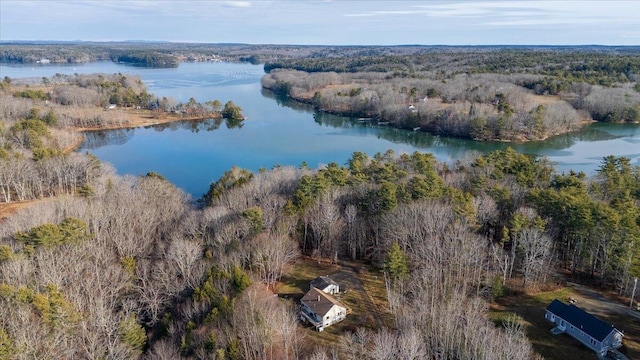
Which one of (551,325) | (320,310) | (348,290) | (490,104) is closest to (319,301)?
(320,310)

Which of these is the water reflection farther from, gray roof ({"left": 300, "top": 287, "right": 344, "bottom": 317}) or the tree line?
gray roof ({"left": 300, "top": 287, "right": 344, "bottom": 317})

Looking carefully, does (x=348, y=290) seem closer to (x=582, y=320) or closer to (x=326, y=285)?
(x=326, y=285)

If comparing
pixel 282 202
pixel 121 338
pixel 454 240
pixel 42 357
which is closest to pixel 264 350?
pixel 121 338

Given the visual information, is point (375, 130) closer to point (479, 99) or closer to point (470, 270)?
point (479, 99)

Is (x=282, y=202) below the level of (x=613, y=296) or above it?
above

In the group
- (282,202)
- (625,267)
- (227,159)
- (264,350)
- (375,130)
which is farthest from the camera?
(375,130)

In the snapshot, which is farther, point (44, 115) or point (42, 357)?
point (44, 115)

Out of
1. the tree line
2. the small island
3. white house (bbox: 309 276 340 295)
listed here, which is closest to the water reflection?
the small island
